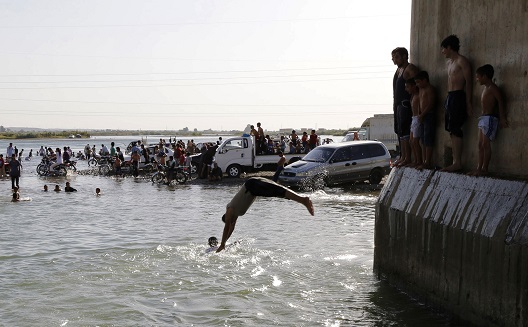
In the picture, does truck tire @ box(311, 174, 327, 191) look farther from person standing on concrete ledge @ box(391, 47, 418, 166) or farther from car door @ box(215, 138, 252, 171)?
person standing on concrete ledge @ box(391, 47, 418, 166)

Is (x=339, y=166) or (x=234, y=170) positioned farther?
(x=234, y=170)

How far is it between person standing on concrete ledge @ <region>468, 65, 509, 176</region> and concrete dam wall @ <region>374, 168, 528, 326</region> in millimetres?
307

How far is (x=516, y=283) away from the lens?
17.9ft

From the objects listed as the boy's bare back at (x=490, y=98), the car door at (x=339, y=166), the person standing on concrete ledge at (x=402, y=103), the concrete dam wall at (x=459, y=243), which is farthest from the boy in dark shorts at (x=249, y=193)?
the car door at (x=339, y=166)

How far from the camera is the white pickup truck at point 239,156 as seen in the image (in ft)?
96.0

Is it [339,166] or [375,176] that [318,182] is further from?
[375,176]

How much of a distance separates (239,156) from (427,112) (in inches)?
841

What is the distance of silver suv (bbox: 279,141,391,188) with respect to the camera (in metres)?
22.9

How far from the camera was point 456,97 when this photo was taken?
293 inches

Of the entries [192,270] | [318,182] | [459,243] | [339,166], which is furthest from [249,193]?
[339,166]

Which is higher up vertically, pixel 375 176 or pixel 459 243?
pixel 459 243

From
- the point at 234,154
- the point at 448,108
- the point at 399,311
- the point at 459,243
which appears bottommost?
the point at 399,311

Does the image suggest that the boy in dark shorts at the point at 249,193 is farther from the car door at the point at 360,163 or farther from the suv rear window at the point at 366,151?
the suv rear window at the point at 366,151

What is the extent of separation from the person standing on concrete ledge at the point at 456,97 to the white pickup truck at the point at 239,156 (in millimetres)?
21702
